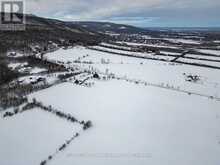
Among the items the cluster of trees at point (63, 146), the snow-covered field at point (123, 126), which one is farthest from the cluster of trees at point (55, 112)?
the cluster of trees at point (63, 146)

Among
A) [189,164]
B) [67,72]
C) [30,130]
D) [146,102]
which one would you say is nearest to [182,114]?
[146,102]

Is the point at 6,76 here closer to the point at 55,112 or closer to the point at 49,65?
the point at 49,65

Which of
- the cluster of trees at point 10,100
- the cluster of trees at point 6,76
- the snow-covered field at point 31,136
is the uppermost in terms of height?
the cluster of trees at point 6,76

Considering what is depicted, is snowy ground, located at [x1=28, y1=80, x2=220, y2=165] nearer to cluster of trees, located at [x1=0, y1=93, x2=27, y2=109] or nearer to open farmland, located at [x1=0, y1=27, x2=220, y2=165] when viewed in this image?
open farmland, located at [x1=0, y1=27, x2=220, y2=165]

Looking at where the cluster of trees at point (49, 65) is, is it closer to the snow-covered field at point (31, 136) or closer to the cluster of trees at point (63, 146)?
the snow-covered field at point (31, 136)

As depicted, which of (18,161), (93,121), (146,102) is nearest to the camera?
(18,161)

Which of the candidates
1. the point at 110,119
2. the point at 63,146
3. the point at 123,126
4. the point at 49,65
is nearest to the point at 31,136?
the point at 63,146

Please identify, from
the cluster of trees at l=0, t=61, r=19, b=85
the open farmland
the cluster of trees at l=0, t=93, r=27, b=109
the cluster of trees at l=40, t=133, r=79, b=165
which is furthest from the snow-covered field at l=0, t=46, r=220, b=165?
the cluster of trees at l=0, t=61, r=19, b=85

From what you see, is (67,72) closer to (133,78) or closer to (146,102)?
(133,78)
